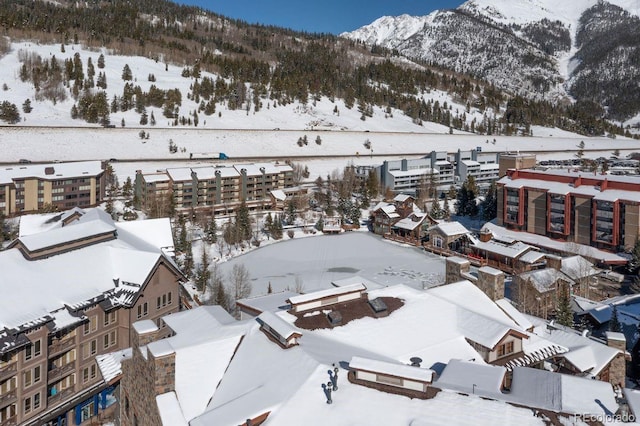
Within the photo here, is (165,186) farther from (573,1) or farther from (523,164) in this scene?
(573,1)

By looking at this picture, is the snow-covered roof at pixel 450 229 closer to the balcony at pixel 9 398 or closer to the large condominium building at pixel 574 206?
the large condominium building at pixel 574 206

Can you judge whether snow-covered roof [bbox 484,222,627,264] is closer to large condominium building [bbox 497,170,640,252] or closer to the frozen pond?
large condominium building [bbox 497,170,640,252]

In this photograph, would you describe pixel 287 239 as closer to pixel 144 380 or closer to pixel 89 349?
pixel 89 349

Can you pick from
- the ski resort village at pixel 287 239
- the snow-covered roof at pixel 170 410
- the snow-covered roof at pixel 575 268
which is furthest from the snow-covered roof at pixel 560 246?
the snow-covered roof at pixel 170 410

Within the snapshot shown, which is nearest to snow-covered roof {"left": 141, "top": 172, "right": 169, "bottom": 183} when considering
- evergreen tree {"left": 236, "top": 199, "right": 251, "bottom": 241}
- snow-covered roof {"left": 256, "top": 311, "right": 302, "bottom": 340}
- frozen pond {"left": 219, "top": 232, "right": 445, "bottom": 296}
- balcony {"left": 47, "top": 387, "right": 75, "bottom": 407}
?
evergreen tree {"left": 236, "top": 199, "right": 251, "bottom": 241}

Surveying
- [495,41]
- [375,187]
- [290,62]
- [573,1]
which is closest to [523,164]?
[375,187]

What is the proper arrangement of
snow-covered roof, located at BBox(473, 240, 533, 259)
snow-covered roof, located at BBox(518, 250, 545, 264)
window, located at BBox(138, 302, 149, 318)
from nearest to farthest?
window, located at BBox(138, 302, 149, 318) → snow-covered roof, located at BBox(518, 250, 545, 264) → snow-covered roof, located at BBox(473, 240, 533, 259)

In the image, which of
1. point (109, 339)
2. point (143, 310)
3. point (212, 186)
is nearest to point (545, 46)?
point (212, 186)
